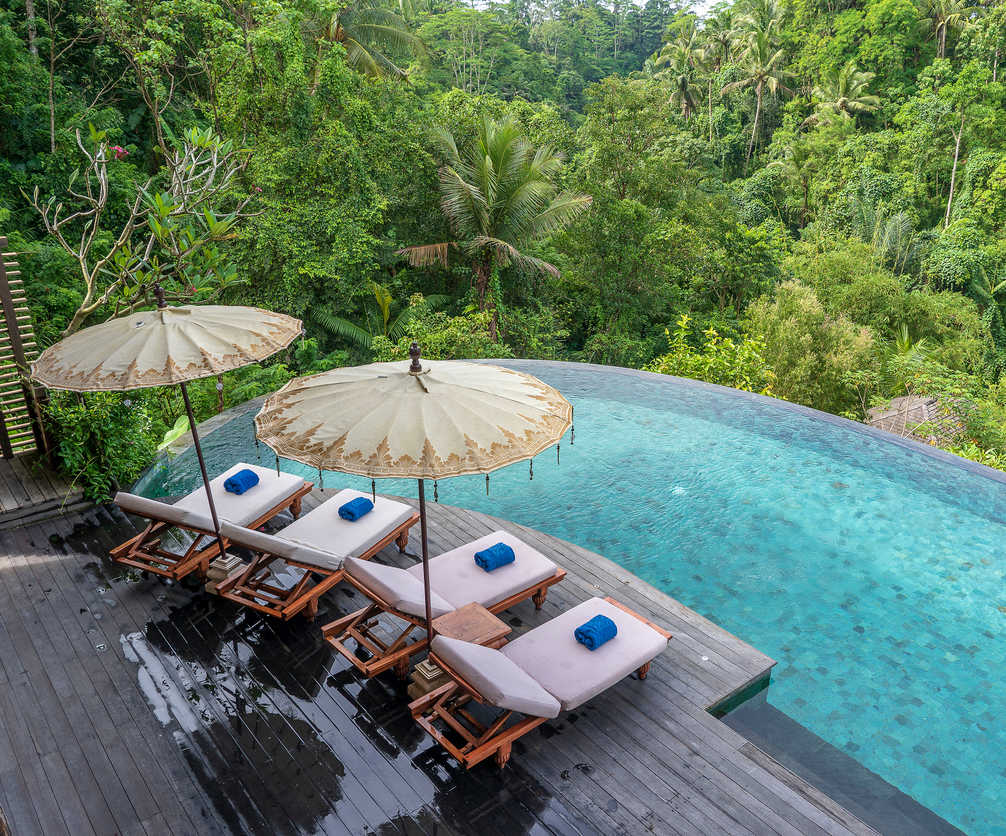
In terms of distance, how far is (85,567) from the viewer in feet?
17.3

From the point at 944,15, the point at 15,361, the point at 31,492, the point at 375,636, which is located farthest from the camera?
the point at 944,15

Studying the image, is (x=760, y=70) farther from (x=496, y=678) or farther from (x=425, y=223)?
(x=496, y=678)

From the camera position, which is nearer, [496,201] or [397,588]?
[397,588]

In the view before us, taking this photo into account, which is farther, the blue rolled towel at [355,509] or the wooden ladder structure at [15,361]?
the wooden ladder structure at [15,361]

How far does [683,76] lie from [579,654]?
3834 cm

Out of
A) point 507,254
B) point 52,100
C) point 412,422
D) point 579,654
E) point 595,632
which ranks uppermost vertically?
point 52,100

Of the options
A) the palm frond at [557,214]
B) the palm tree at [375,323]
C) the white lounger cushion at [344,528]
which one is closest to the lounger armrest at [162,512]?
the white lounger cushion at [344,528]

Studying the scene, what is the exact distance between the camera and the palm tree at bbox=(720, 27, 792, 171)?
1363 inches

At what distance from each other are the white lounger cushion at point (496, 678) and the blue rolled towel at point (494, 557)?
1094 millimetres

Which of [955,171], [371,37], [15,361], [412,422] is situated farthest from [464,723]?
[955,171]

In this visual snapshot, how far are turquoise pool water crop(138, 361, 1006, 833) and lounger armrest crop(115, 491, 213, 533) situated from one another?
1676 mm

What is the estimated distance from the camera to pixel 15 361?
238 inches

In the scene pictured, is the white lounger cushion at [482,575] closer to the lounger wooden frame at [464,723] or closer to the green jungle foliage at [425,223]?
A: the lounger wooden frame at [464,723]

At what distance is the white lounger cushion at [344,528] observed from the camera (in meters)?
5.14
